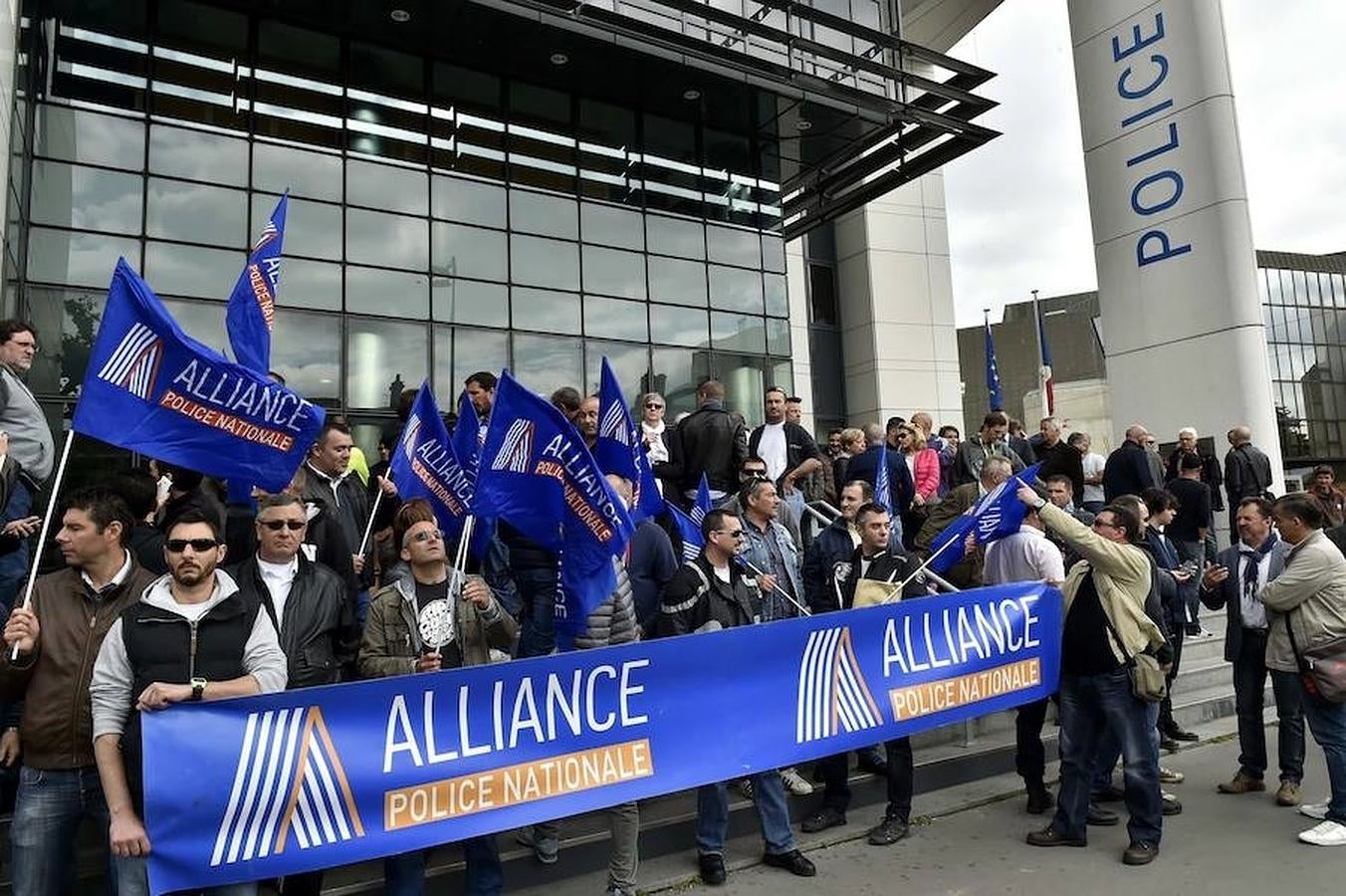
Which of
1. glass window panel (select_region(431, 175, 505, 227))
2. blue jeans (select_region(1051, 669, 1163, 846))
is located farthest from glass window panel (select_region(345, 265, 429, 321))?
blue jeans (select_region(1051, 669, 1163, 846))

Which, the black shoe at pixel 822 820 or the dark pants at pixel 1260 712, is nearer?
the black shoe at pixel 822 820

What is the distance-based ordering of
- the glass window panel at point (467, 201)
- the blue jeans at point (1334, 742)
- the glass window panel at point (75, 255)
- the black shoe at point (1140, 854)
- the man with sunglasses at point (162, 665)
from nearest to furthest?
the man with sunglasses at point (162, 665) < the black shoe at point (1140, 854) < the blue jeans at point (1334, 742) < the glass window panel at point (75, 255) < the glass window panel at point (467, 201)

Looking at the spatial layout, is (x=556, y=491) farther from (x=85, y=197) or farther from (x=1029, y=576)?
(x=85, y=197)

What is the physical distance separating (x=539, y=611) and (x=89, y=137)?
11.0m

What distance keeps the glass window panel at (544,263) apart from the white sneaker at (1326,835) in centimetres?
1275

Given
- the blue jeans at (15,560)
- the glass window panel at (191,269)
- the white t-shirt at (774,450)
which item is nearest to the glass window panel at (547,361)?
the glass window panel at (191,269)

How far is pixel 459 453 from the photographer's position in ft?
20.0

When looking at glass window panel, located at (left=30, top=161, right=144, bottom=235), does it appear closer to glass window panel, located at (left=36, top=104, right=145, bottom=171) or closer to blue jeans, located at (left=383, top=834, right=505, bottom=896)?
glass window panel, located at (left=36, top=104, right=145, bottom=171)

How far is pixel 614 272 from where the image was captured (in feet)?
52.7

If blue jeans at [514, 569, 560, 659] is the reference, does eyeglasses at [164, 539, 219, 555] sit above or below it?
above

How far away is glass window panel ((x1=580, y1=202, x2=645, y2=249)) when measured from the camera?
1589cm

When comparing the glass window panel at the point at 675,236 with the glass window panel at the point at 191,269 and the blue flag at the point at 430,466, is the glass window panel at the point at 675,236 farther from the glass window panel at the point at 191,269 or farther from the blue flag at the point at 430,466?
the blue flag at the point at 430,466

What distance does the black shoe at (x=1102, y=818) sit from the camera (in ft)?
19.2

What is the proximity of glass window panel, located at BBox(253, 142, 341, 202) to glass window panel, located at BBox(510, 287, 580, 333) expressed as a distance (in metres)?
3.24
